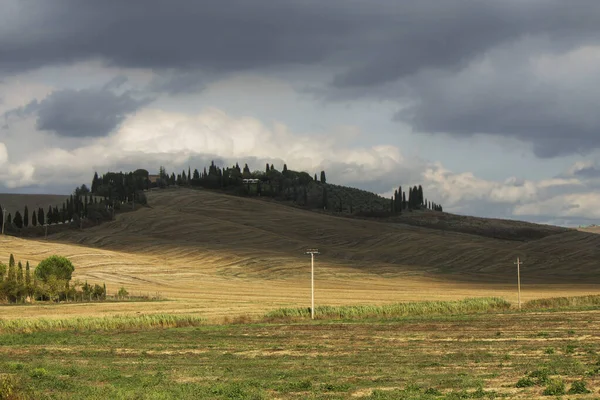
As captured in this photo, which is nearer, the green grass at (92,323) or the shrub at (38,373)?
the shrub at (38,373)

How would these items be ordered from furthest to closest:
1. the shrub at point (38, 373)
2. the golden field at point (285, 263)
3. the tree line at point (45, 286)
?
the golden field at point (285, 263)
the tree line at point (45, 286)
the shrub at point (38, 373)

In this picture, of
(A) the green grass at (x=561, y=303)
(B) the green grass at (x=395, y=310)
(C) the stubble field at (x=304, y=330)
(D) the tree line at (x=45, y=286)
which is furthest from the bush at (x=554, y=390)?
(D) the tree line at (x=45, y=286)

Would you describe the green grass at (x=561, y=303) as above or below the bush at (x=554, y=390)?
below

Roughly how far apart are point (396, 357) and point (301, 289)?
2808 inches

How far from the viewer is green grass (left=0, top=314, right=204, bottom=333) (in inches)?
2571

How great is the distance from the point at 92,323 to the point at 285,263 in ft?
255

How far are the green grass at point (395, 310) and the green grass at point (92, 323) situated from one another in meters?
9.46

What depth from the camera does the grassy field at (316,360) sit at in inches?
1202

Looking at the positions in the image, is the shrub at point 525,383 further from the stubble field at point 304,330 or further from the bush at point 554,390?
the bush at point 554,390

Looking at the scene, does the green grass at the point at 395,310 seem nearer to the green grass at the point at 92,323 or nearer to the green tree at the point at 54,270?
the green grass at the point at 92,323

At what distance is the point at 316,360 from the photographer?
4281cm

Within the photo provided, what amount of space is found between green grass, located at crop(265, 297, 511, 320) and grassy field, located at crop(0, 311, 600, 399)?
308 inches

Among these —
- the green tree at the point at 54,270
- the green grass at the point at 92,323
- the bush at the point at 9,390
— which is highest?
the green tree at the point at 54,270

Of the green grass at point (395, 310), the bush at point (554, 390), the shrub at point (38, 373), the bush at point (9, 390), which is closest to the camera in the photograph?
the bush at point (9, 390)
